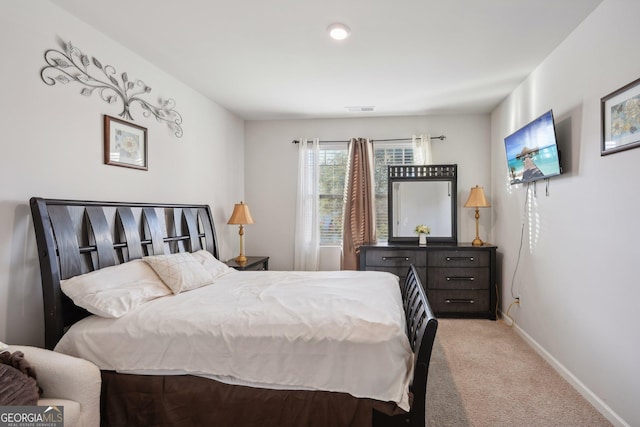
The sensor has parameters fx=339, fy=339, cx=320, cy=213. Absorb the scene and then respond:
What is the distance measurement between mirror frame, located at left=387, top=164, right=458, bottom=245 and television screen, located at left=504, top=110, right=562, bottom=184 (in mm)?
915

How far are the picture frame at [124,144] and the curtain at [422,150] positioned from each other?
3.24 metres

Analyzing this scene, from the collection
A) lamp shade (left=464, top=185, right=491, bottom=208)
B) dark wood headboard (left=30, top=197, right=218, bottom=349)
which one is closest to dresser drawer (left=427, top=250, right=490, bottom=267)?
lamp shade (left=464, top=185, right=491, bottom=208)

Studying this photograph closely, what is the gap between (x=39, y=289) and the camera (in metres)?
2.03

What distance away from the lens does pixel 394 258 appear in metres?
4.09

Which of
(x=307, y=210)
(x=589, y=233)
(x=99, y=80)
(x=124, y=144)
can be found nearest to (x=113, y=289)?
(x=124, y=144)

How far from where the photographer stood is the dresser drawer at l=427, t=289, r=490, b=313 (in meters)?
3.97

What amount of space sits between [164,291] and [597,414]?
292 cm

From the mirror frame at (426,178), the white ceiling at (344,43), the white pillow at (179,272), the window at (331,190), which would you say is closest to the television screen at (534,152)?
the white ceiling at (344,43)

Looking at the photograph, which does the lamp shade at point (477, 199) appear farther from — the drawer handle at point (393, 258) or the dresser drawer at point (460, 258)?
the drawer handle at point (393, 258)

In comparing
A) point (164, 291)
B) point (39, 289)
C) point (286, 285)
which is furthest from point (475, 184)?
point (39, 289)

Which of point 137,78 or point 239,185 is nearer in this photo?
A: point 137,78

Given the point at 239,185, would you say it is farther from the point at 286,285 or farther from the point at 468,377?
the point at 468,377

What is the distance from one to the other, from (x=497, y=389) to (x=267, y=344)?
1.77 metres

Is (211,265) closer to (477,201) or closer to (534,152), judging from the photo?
(534,152)
